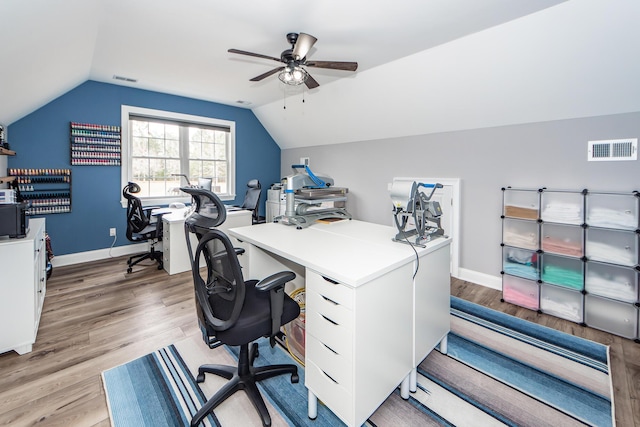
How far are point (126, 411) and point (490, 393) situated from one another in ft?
6.84

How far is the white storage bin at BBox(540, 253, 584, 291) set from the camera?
8.52ft

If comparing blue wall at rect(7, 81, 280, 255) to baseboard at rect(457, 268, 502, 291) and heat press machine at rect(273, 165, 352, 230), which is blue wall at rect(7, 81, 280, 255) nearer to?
heat press machine at rect(273, 165, 352, 230)

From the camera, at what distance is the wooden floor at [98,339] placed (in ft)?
5.25

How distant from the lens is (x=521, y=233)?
299cm

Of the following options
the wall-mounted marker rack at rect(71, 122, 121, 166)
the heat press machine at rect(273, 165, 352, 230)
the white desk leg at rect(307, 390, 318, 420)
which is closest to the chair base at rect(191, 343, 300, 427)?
the white desk leg at rect(307, 390, 318, 420)

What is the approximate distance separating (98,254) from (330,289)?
433cm

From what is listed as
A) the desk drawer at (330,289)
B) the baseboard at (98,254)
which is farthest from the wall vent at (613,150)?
the baseboard at (98,254)

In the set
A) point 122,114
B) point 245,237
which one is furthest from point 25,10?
point 122,114

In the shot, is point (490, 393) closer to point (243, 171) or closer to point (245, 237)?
point (245, 237)

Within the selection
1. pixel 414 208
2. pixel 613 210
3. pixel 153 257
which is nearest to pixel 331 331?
pixel 414 208

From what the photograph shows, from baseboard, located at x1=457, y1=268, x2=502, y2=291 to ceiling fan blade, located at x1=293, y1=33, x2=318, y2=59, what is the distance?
305cm

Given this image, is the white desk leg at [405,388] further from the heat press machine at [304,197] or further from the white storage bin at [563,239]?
the white storage bin at [563,239]

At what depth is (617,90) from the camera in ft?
7.80

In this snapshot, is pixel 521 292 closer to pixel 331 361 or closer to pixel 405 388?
pixel 405 388
